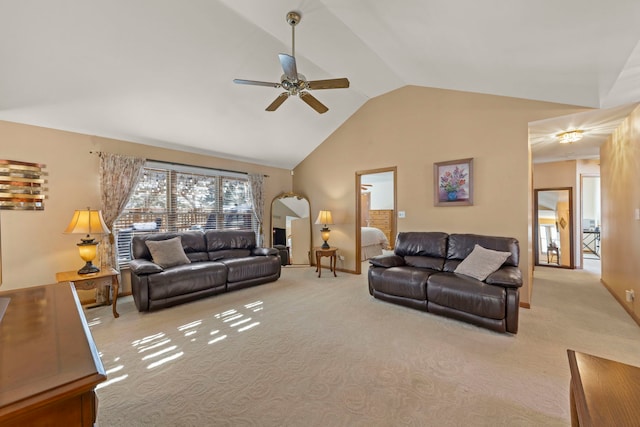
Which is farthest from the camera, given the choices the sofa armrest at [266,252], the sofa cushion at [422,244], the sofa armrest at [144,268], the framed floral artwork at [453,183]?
the sofa armrest at [266,252]

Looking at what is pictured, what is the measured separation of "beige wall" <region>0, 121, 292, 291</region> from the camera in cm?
325

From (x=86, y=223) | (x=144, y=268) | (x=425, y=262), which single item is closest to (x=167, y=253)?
(x=144, y=268)

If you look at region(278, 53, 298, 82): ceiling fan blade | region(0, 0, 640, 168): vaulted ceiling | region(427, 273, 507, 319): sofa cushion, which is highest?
region(0, 0, 640, 168): vaulted ceiling

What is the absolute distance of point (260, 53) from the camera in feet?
11.0

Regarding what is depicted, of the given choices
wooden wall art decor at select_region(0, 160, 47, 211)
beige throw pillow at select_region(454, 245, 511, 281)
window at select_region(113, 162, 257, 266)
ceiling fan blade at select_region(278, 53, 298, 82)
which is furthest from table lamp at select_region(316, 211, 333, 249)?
wooden wall art decor at select_region(0, 160, 47, 211)

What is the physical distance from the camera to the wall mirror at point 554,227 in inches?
232

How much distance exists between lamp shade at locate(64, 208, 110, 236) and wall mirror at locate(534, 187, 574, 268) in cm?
837

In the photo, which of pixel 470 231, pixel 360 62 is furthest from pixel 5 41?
pixel 470 231

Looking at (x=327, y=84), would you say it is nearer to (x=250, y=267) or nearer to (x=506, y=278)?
(x=506, y=278)

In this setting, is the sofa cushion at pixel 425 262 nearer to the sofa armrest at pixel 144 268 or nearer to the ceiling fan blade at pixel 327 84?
the ceiling fan blade at pixel 327 84

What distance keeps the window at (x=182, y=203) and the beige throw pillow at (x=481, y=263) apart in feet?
14.1

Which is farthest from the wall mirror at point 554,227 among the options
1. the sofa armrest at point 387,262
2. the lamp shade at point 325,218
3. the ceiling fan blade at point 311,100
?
the ceiling fan blade at point 311,100

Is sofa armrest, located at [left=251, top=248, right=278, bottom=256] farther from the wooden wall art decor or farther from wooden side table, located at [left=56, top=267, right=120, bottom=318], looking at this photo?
the wooden wall art decor

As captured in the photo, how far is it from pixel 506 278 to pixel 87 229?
4.93 metres
